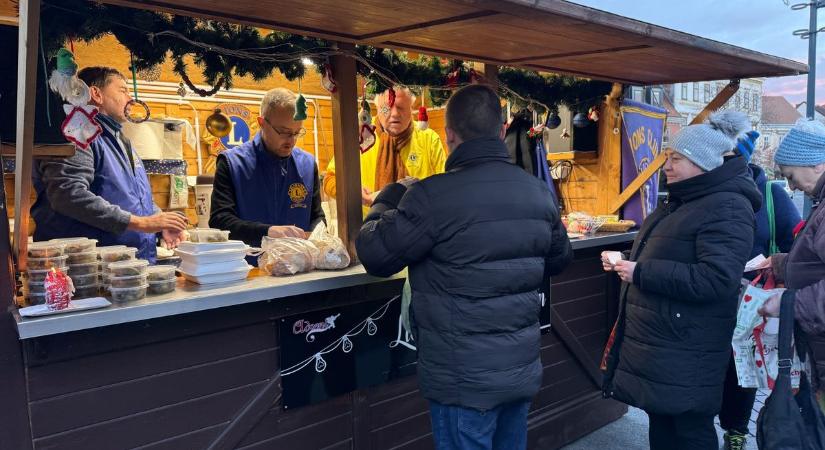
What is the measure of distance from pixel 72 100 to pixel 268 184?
47.7 inches

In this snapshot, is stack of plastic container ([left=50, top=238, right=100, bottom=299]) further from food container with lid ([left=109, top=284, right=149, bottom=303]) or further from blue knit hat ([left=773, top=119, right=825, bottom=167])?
blue knit hat ([left=773, top=119, right=825, bottom=167])

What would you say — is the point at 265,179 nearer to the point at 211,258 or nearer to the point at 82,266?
the point at 211,258

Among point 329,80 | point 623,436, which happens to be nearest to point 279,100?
point 329,80

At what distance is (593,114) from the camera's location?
→ 427 cm

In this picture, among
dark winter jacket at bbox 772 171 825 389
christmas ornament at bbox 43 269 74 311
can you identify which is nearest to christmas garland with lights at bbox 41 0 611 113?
christmas ornament at bbox 43 269 74 311

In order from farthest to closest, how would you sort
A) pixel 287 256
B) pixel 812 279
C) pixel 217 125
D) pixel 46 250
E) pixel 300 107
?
1. pixel 217 125
2. pixel 300 107
3. pixel 287 256
4. pixel 812 279
5. pixel 46 250

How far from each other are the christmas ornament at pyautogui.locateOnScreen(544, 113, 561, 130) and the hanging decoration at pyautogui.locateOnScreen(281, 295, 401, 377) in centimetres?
201

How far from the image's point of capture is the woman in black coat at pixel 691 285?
2.24 metres

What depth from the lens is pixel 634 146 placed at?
424 centimetres

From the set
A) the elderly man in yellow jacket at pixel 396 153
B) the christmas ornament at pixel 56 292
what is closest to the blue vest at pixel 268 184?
the elderly man in yellow jacket at pixel 396 153

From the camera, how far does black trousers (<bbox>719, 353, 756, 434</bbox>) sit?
10.3 ft

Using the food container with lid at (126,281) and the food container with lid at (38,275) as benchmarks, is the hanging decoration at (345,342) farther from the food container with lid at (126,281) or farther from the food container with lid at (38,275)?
the food container with lid at (38,275)

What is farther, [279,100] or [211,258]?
[279,100]

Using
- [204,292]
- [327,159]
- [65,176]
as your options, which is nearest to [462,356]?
[204,292]
